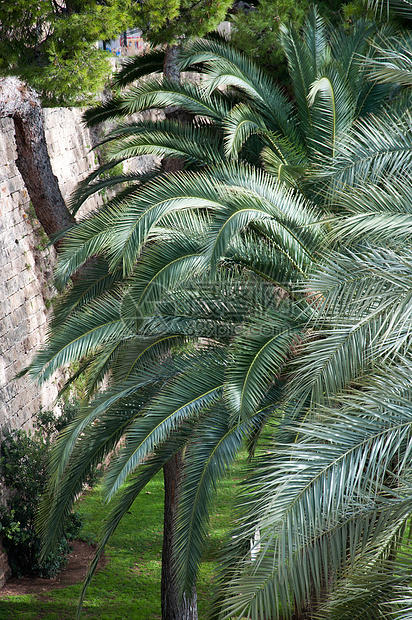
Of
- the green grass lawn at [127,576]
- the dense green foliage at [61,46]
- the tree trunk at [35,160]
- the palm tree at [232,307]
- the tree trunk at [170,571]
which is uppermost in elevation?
the dense green foliage at [61,46]

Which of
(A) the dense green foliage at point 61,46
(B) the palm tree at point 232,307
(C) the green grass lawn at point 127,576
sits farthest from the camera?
(C) the green grass lawn at point 127,576

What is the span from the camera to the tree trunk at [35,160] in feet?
20.9

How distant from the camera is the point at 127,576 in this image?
6.98 m

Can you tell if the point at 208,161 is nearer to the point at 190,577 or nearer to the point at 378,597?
the point at 190,577

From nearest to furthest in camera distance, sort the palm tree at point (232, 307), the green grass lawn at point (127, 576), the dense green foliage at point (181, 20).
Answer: the palm tree at point (232, 307), the dense green foliage at point (181, 20), the green grass lawn at point (127, 576)

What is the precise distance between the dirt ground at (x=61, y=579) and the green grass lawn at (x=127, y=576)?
0.12 m

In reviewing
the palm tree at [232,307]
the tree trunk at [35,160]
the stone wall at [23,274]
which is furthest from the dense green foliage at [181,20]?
the stone wall at [23,274]

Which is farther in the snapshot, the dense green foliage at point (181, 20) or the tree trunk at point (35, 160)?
the tree trunk at point (35, 160)

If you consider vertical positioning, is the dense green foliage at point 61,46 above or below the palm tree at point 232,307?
above

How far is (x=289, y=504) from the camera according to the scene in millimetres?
2539

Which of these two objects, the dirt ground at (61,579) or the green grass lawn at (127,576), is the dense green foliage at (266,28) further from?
the dirt ground at (61,579)

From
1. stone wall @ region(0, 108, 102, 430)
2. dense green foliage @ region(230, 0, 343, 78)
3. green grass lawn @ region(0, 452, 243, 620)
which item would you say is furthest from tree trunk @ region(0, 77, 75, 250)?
green grass lawn @ region(0, 452, 243, 620)

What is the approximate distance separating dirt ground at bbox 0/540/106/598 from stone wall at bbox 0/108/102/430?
177 centimetres

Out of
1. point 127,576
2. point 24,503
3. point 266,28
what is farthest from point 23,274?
point 266,28
